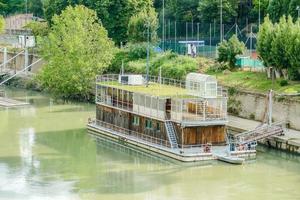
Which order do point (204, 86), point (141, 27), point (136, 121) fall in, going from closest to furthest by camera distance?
point (204, 86) → point (136, 121) → point (141, 27)

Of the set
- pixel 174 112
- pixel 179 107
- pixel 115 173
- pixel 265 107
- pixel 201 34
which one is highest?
pixel 201 34

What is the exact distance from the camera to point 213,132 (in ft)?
132

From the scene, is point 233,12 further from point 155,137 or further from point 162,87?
point 155,137

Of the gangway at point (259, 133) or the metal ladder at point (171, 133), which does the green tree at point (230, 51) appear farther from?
the metal ladder at point (171, 133)

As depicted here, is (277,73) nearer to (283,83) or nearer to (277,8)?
(283,83)

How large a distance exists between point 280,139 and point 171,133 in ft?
17.6

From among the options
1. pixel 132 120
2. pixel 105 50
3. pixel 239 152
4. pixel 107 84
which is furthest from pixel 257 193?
pixel 105 50

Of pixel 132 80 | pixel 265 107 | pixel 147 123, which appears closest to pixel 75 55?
pixel 132 80

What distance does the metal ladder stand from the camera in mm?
39969

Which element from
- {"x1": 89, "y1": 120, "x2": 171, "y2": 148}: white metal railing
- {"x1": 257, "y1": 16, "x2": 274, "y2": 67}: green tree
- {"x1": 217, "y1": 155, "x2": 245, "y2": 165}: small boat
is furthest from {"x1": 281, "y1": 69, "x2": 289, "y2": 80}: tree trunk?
{"x1": 217, "y1": 155, "x2": 245, "y2": 165}: small boat

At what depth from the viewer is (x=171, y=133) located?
→ 40344 mm

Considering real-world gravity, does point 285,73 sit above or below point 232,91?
above

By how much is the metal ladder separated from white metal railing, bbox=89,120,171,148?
0.28 meters

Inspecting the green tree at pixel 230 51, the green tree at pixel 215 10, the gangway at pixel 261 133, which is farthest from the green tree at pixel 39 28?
the gangway at pixel 261 133
